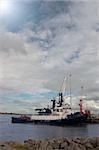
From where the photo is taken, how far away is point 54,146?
18.9 m

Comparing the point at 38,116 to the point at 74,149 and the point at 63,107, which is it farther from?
the point at 74,149

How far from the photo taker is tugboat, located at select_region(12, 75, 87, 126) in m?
79.2

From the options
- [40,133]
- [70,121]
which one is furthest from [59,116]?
[40,133]

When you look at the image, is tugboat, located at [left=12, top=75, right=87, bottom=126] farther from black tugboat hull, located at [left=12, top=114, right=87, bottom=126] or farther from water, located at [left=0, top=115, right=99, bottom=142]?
water, located at [left=0, top=115, right=99, bottom=142]

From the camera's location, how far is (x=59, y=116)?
82.8 metres

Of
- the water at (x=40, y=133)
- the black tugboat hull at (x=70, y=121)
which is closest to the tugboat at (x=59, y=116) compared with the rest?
the black tugboat hull at (x=70, y=121)

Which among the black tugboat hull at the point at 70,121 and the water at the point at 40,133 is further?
the black tugboat hull at the point at 70,121

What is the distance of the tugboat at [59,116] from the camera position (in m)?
79.2

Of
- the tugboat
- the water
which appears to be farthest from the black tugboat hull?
the water

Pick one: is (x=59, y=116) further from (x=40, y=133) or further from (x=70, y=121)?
(x=40, y=133)

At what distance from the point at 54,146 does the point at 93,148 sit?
217 centimetres

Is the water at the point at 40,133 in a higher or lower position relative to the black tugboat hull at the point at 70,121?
A: lower

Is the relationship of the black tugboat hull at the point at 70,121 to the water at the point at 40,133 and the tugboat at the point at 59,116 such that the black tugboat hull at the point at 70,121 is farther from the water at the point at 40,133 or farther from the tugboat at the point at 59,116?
the water at the point at 40,133

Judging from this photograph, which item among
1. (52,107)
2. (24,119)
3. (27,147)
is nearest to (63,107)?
(52,107)
